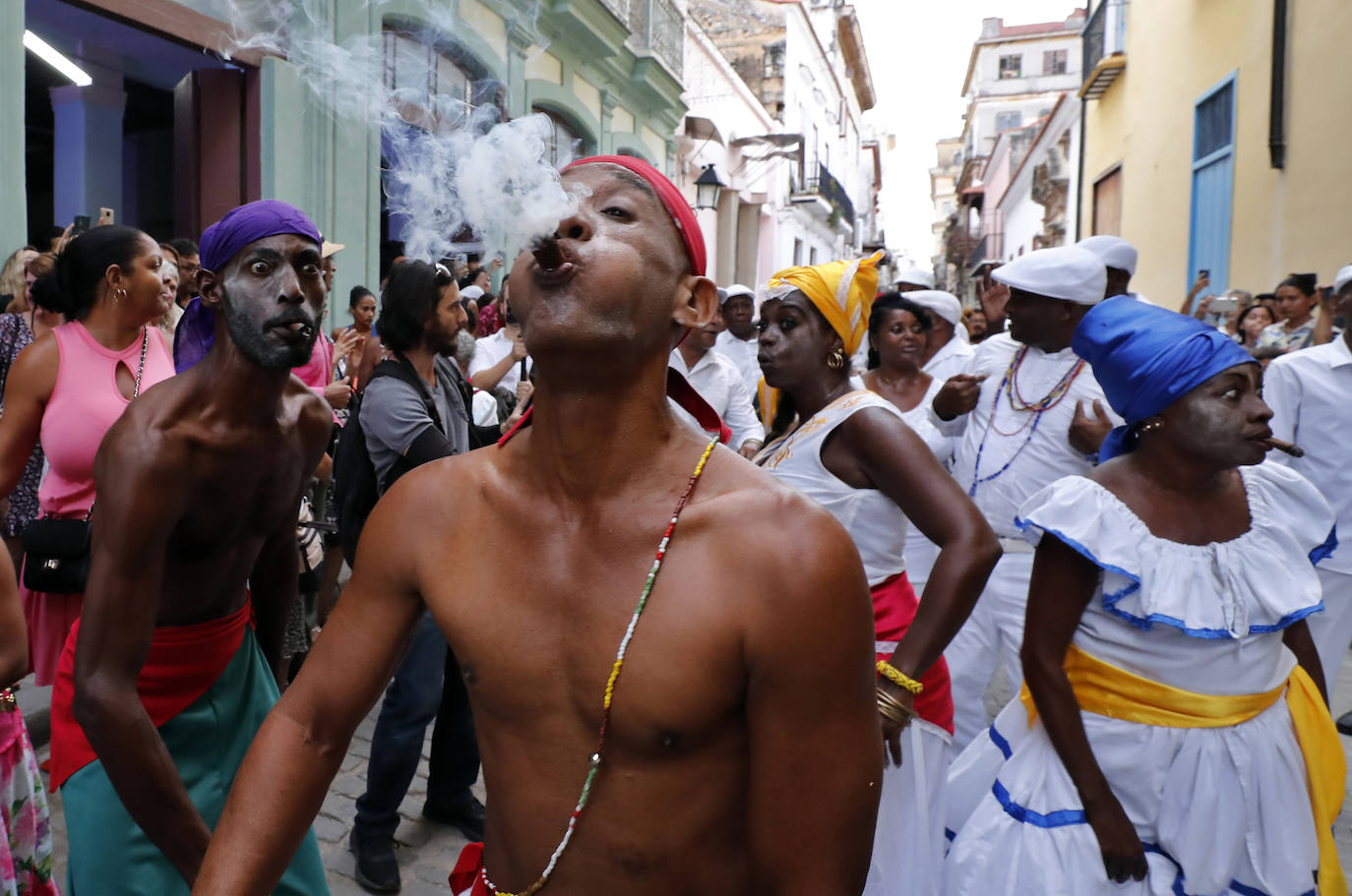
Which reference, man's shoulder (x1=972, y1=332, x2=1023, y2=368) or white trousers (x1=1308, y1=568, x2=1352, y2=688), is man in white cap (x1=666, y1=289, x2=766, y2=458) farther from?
white trousers (x1=1308, y1=568, x2=1352, y2=688)

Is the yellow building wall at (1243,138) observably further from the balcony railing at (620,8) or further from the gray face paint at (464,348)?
the gray face paint at (464,348)

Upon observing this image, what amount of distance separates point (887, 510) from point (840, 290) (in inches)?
27.8

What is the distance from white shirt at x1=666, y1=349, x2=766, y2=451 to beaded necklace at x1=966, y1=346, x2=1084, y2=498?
105 inches

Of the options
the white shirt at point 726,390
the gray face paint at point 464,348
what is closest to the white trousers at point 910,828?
the gray face paint at point 464,348

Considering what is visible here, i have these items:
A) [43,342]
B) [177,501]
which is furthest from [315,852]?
[43,342]

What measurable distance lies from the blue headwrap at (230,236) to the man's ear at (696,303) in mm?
1356

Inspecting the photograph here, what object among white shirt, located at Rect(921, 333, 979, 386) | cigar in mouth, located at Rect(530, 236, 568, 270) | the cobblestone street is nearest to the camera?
cigar in mouth, located at Rect(530, 236, 568, 270)

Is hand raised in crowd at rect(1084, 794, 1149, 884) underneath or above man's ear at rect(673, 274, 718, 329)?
underneath

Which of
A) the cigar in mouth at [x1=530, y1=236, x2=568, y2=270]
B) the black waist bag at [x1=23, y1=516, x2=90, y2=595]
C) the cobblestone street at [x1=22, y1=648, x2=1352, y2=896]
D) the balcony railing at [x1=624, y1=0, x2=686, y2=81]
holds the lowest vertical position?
the cobblestone street at [x1=22, y1=648, x2=1352, y2=896]

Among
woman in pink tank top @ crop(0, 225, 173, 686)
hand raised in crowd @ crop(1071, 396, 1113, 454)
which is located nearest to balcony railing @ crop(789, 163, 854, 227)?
hand raised in crowd @ crop(1071, 396, 1113, 454)

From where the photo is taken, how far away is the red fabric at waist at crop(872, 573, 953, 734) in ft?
9.14

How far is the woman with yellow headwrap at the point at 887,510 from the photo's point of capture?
255 cm

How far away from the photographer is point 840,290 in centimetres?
309

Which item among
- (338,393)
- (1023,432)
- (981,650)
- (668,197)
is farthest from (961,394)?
(668,197)
